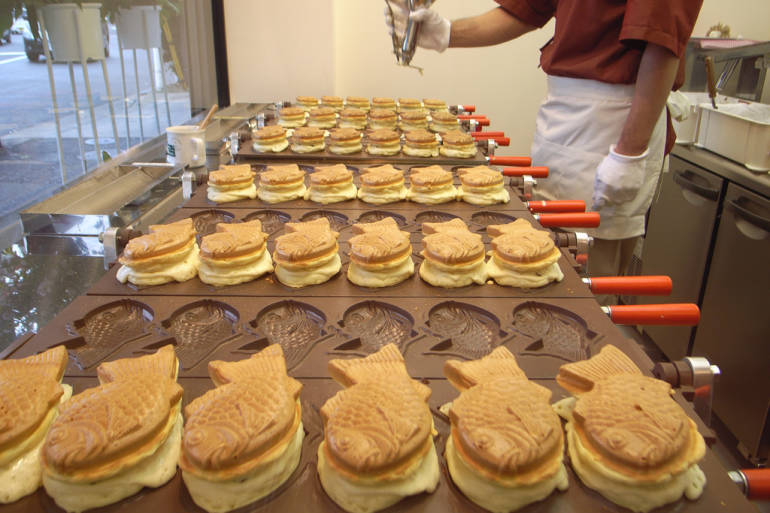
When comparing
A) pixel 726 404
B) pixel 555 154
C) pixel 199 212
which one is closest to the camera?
pixel 199 212

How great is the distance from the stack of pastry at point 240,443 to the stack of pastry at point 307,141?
6.15 feet

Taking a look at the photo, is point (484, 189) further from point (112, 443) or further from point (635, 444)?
point (112, 443)

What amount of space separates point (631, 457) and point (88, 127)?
2745mm

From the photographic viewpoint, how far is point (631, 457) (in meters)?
0.85

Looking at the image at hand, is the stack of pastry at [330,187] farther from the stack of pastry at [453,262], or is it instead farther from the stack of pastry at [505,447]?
the stack of pastry at [505,447]

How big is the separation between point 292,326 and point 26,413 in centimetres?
59

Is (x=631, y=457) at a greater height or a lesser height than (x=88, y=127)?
lesser

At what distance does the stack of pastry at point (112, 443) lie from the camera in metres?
0.83

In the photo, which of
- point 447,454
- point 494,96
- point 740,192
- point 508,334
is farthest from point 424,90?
point 447,454

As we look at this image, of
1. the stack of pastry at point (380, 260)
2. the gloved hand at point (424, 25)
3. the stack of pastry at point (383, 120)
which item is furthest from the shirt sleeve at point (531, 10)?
the stack of pastry at point (380, 260)

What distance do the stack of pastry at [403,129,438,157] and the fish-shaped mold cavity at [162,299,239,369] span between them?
1527 millimetres

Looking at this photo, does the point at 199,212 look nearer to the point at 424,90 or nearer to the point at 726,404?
the point at 726,404

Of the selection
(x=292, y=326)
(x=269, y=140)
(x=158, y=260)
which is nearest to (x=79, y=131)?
(x=269, y=140)

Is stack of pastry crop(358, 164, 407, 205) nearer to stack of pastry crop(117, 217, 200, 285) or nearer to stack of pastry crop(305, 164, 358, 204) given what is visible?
stack of pastry crop(305, 164, 358, 204)
